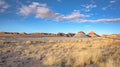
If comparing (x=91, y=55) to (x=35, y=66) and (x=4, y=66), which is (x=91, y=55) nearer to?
(x=35, y=66)

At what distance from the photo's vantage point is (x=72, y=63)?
9.56 m

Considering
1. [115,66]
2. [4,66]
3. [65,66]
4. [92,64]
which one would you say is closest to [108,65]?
[115,66]

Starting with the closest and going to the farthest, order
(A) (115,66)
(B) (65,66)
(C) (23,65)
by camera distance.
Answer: (A) (115,66), (B) (65,66), (C) (23,65)

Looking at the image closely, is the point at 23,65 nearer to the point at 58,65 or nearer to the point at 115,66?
the point at 58,65

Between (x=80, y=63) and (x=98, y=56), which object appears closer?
(x=80, y=63)

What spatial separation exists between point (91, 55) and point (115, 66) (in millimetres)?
2565

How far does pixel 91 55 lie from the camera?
1011 centimetres

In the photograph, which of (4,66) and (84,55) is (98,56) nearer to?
(84,55)

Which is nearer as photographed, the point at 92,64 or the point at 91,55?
the point at 92,64

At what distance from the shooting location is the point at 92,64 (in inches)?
368

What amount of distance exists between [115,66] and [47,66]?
3.42 m

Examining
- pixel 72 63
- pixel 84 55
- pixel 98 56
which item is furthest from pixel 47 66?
pixel 98 56

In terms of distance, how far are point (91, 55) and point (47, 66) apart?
2.55 m

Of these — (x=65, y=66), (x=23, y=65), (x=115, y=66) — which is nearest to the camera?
(x=115, y=66)
